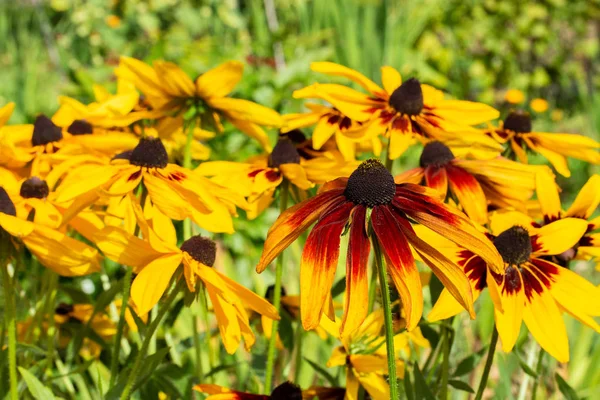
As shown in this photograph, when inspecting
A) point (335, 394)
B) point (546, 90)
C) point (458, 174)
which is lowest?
point (546, 90)

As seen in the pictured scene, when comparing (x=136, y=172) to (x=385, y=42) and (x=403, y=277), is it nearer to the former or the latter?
(x=403, y=277)

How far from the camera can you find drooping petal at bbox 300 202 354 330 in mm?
748

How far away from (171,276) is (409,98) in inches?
18.2

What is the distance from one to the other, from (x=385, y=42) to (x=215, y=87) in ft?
11.1

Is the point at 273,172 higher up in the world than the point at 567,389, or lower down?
higher up

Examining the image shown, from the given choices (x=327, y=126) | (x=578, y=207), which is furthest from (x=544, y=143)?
(x=327, y=126)

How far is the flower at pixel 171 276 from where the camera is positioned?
2.91 feet

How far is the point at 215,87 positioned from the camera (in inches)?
45.9

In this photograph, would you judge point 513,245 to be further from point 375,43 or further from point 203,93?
point 375,43

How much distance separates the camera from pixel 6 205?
99 cm

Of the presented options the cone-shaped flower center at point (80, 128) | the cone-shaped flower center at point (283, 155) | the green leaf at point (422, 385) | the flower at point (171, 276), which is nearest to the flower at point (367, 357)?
the green leaf at point (422, 385)

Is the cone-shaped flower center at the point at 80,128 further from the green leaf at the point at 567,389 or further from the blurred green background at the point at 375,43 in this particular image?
the blurred green background at the point at 375,43

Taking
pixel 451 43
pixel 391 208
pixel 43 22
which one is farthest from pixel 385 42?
pixel 391 208

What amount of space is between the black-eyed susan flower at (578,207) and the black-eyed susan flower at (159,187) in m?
0.43
